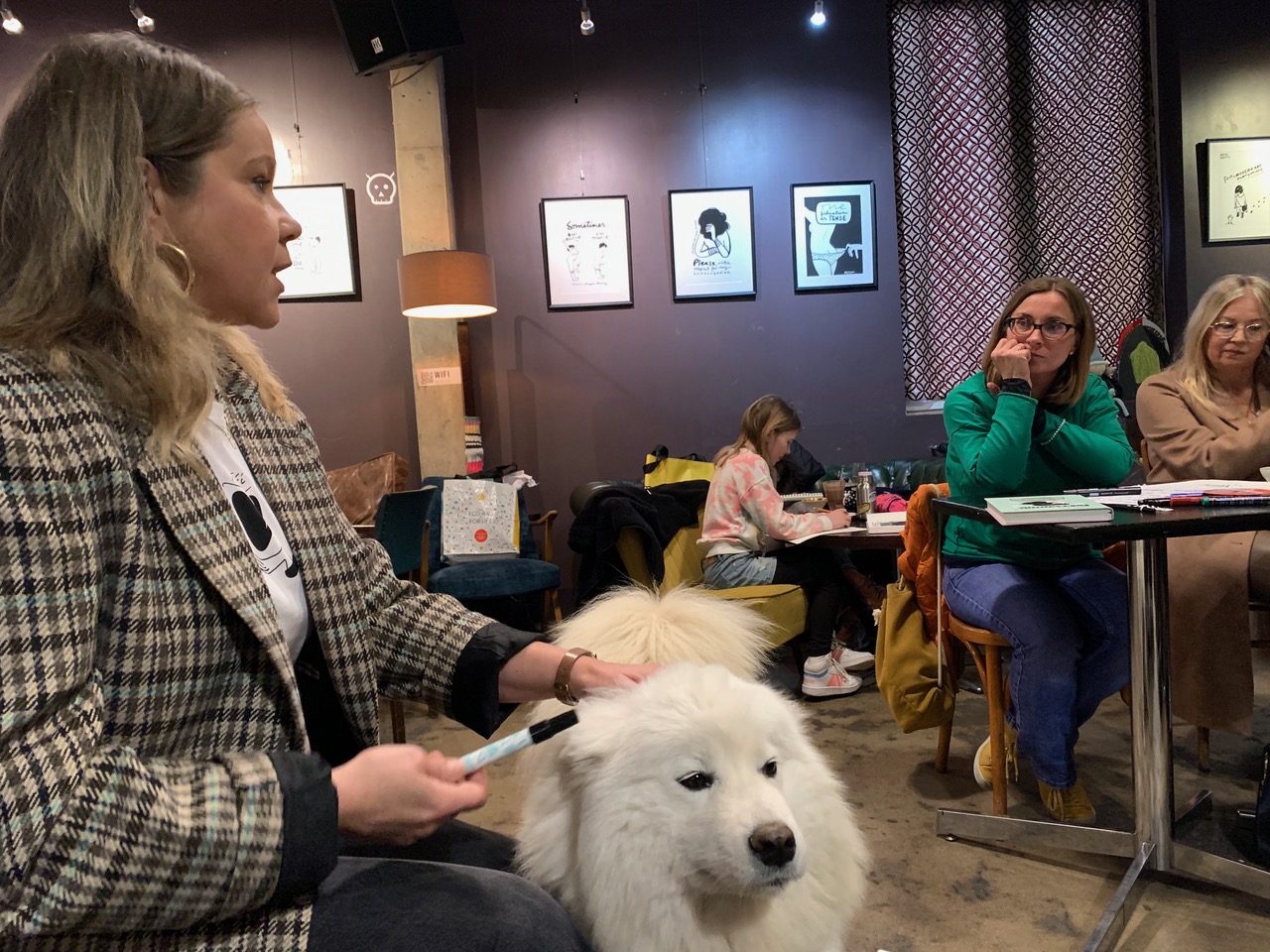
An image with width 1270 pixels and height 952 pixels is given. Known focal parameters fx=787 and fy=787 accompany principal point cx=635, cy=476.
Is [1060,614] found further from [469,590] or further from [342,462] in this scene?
[342,462]

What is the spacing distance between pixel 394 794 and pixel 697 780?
405 millimetres

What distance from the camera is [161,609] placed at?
2.12ft

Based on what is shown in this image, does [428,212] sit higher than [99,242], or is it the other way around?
[428,212]

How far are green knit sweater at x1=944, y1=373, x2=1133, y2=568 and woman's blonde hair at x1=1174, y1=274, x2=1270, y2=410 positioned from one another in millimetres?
414

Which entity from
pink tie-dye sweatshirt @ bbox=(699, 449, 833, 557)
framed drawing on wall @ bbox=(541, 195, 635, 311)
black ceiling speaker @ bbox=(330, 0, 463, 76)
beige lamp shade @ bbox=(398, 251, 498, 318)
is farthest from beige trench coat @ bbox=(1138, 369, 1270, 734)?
black ceiling speaker @ bbox=(330, 0, 463, 76)

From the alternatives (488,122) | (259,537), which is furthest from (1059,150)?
(259,537)

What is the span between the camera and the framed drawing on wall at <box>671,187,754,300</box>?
16.5ft

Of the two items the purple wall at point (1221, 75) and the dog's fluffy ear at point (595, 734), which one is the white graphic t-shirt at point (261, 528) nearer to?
the dog's fluffy ear at point (595, 734)

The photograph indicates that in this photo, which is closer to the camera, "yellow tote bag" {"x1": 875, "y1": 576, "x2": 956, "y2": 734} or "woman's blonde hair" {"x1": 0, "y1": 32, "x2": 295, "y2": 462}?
"woman's blonde hair" {"x1": 0, "y1": 32, "x2": 295, "y2": 462}

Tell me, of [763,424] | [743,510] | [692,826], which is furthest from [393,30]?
[692,826]

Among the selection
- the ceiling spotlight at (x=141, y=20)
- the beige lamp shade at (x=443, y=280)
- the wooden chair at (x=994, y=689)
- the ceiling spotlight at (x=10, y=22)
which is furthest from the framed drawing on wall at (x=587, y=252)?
the wooden chair at (x=994, y=689)

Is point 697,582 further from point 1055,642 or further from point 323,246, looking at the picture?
point 323,246

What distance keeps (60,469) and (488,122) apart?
16.3 ft

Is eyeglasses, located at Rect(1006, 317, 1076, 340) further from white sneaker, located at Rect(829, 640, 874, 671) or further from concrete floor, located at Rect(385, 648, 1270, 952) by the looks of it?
white sneaker, located at Rect(829, 640, 874, 671)
